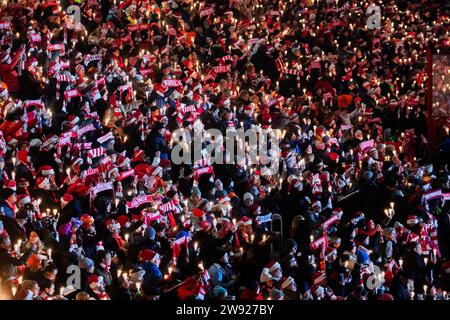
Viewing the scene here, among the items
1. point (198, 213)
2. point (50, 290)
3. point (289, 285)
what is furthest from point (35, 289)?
point (198, 213)

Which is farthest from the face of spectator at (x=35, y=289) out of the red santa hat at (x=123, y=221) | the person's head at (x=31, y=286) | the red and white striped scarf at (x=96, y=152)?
the red and white striped scarf at (x=96, y=152)

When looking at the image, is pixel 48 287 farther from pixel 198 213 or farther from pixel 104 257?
pixel 198 213

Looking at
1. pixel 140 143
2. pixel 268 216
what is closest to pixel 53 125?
pixel 140 143

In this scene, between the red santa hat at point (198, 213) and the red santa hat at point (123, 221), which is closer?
the red santa hat at point (123, 221)

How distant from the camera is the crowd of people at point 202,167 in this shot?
13086 millimetres

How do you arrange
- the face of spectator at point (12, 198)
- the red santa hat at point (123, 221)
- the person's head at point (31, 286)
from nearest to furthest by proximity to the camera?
the person's head at point (31, 286) → the face of spectator at point (12, 198) → the red santa hat at point (123, 221)

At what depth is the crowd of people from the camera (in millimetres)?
13086

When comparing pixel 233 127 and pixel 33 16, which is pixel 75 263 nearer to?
pixel 233 127

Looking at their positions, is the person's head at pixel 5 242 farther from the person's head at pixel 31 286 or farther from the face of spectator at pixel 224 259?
the face of spectator at pixel 224 259

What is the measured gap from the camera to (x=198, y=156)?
1648 cm

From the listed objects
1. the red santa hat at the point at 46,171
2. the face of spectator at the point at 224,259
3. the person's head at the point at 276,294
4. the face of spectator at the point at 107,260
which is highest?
the red santa hat at the point at 46,171

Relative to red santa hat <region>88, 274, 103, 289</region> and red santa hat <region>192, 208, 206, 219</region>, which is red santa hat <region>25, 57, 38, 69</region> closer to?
red santa hat <region>192, 208, 206, 219</region>
